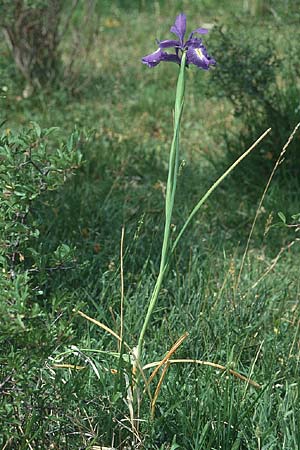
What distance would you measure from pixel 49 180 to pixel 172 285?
3.05ft

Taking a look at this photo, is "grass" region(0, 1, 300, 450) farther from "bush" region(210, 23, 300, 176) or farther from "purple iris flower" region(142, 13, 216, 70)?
"purple iris flower" region(142, 13, 216, 70)

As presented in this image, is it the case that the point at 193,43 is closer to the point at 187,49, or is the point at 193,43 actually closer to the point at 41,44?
the point at 187,49

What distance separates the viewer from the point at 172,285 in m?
2.88

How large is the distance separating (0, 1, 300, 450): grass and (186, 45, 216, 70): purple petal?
45 centimetres

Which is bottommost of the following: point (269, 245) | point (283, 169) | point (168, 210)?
point (269, 245)

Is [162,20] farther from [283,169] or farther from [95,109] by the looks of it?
[283,169]

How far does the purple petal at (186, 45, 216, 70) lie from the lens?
73.6 inches

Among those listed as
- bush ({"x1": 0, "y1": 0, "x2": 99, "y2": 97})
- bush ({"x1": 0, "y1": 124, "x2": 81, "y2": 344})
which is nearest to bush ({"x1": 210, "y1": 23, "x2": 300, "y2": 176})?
bush ({"x1": 0, "y1": 0, "x2": 99, "y2": 97})

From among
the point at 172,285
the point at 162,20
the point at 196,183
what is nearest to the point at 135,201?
the point at 196,183

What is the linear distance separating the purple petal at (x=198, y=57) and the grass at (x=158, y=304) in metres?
0.45

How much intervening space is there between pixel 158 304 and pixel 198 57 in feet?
3.89

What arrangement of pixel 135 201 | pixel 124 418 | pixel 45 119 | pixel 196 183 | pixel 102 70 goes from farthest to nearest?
1. pixel 102 70
2. pixel 45 119
3. pixel 196 183
4. pixel 135 201
5. pixel 124 418

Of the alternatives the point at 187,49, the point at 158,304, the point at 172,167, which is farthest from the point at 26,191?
the point at 158,304

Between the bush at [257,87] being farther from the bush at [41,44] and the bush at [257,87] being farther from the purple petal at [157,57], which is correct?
the purple petal at [157,57]
